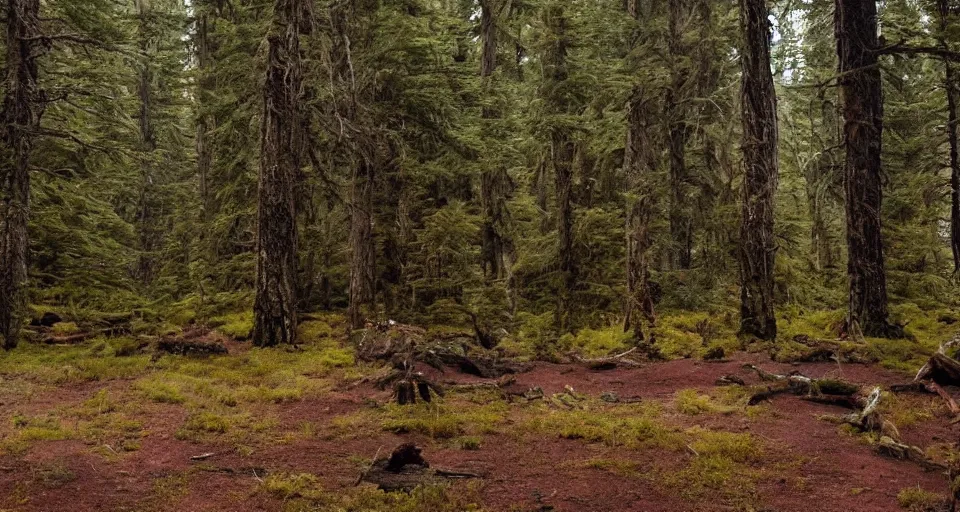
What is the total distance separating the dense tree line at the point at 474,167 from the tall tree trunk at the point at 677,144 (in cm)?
8

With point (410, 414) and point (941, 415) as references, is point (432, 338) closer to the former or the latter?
point (410, 414)

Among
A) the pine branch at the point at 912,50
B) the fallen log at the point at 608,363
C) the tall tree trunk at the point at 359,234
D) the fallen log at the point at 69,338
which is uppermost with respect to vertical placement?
the pine branch at the point at 912,50

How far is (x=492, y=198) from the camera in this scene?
2033cm

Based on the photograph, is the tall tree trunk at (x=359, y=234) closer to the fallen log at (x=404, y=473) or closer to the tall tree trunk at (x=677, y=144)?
the tall tree trunk at (x=677, y=144)

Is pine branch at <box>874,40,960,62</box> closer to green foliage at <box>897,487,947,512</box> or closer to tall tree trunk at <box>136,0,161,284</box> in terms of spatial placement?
green foliage at <box>897,487,947,512</box>

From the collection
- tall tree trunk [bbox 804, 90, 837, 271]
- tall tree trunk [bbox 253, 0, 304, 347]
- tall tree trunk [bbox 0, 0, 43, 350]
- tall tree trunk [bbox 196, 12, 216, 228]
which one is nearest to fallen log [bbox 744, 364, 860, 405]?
tall tree trunk [bbox 804, 90, 837, 271]

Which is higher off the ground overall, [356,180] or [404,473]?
[356,180]

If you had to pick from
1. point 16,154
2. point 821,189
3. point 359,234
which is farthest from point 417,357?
point 821,189

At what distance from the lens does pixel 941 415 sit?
28.1ft

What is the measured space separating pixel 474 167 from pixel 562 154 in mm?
2479

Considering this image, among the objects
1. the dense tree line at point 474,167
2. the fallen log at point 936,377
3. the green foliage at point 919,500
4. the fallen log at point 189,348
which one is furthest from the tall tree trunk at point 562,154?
the green foliage at point 919,500

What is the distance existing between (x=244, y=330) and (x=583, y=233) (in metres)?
9.28

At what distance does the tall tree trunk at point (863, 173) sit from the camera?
43.9ft

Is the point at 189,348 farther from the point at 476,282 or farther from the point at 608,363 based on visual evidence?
the point at 608,363
